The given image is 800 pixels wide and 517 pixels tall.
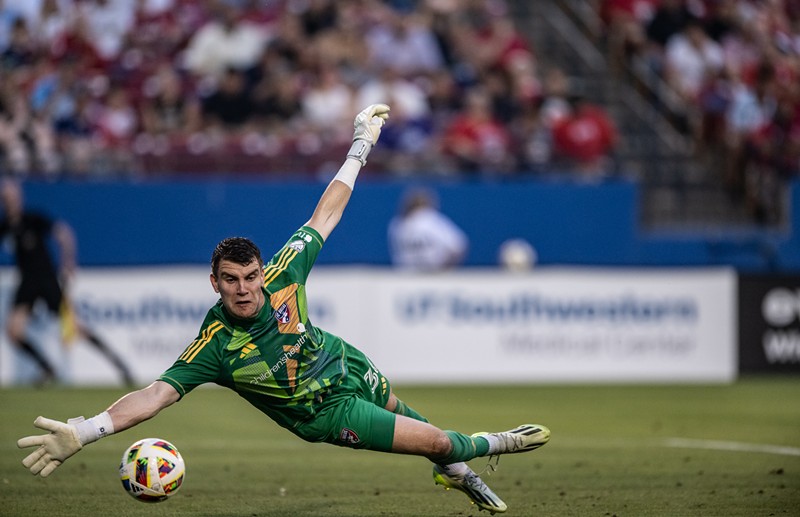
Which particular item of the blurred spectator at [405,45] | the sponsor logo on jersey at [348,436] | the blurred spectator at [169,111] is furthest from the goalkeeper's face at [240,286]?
the blurred spectator at [405,45]

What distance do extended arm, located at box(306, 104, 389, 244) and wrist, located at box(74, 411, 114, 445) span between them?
1841 mm

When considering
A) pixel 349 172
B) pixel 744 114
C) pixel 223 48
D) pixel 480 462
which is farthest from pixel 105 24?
pixel 349 172

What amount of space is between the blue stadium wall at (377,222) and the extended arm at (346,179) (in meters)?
11.6

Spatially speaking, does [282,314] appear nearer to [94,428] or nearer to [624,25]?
[94,428]

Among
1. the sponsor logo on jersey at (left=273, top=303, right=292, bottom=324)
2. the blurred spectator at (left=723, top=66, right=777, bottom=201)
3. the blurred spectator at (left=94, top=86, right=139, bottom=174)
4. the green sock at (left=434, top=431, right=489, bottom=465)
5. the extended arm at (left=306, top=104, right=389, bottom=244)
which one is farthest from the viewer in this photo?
the blurred spectator at (left=723, top=66, right=777, bottom=201)

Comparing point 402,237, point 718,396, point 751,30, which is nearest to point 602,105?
point 751,30

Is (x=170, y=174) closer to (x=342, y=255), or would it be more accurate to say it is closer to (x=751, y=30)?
(x=342, y=255)

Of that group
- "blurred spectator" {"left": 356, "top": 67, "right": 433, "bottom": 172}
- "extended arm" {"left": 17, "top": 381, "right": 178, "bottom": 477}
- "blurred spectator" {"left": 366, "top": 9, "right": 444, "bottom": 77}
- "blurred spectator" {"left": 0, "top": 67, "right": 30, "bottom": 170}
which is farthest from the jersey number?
"blurred spectator" {"left": 366, "top": 9, "right": 444, "bottom": 77}

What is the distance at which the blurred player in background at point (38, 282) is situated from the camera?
57.9 ft

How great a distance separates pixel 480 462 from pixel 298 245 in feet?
14.0

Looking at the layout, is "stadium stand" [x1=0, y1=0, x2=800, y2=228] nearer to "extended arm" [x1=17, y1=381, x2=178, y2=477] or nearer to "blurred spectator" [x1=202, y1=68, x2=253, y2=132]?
"blurred spectator" [x1=202, y1=68, x2=253, y2=132]

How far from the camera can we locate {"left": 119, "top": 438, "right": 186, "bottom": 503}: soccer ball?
747 cm

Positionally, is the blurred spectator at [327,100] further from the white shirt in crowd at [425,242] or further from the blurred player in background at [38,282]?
the blurred player in background at [38,282]

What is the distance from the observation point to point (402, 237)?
19719mm
